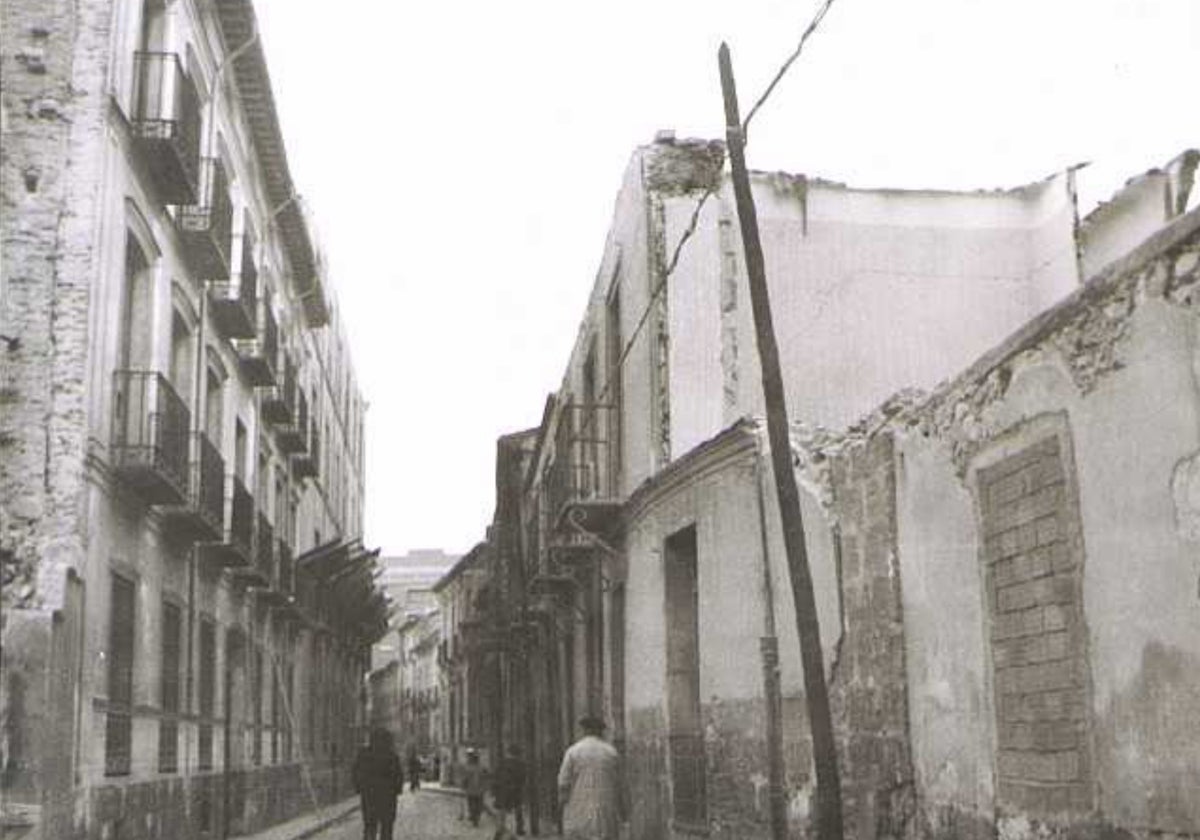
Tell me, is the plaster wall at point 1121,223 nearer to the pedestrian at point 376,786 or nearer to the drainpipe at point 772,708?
the drainpipe at point 772,708

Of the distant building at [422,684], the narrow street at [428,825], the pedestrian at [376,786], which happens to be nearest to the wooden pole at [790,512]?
the pedestrian at [376,786]

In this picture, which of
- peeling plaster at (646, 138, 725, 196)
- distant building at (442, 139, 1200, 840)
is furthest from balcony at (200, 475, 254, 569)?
peeling plaster at (646, 138, 725, 196)

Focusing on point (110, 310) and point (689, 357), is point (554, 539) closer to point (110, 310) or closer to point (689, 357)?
point (689, 357)

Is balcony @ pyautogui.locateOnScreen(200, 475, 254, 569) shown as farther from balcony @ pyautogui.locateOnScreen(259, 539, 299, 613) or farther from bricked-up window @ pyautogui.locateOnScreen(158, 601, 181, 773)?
balcony @ pyautogui.locateOnScreen(259, 539, 299, 613)

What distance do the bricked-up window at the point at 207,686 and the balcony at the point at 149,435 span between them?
13.2ft

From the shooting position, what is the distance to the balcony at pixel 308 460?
26.2m

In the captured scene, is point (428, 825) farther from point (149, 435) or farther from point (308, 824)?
point (149, 435)

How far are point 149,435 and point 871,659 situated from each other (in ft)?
24.2

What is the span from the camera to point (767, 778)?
410 inches

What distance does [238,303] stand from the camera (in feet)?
57.8

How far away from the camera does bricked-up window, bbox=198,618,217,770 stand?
1755cm

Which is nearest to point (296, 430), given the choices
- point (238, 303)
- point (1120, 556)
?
point (238, 303)

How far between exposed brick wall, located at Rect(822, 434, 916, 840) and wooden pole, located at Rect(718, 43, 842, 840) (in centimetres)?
45

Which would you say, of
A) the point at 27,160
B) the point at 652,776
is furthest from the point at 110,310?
the point at 652,776
